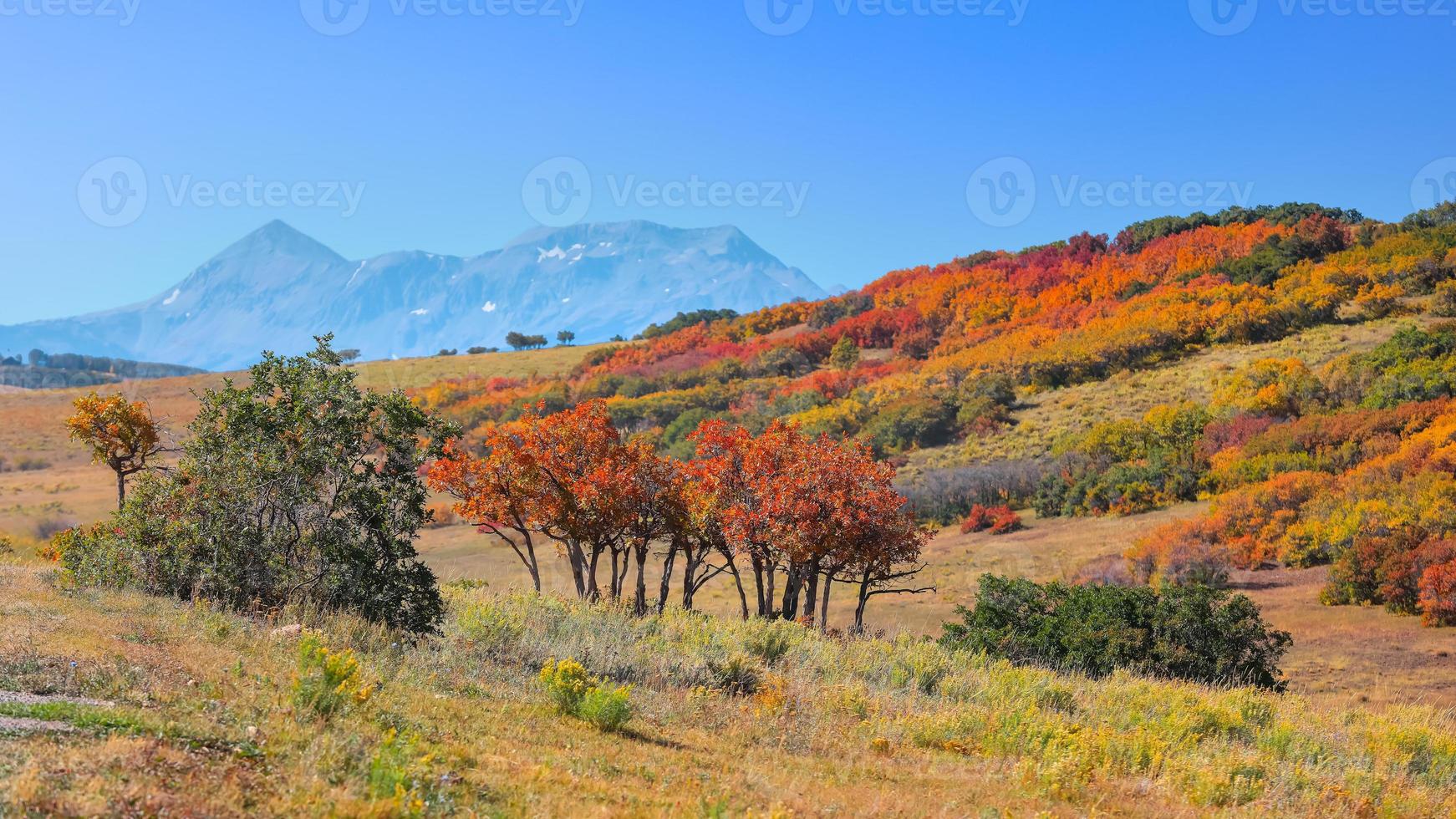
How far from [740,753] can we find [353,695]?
3.17 metres

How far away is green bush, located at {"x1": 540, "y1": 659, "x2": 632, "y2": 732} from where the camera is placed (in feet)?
25.6

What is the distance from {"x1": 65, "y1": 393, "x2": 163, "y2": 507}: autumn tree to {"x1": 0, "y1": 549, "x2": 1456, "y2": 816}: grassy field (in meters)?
8.26

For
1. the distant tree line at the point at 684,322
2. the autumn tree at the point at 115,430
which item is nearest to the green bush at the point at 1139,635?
the autumn tree at the point at 115,430

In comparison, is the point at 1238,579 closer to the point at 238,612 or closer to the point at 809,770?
the point at 809,770

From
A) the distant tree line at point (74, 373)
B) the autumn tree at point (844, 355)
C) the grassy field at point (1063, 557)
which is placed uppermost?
the distant tree line at point (74, 373)

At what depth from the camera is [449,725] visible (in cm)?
710

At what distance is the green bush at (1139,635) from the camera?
54.9 ft

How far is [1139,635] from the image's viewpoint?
1723 cm

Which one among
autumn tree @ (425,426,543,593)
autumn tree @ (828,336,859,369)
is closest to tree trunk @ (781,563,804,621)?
autumn tree @ (425,426,543,593)

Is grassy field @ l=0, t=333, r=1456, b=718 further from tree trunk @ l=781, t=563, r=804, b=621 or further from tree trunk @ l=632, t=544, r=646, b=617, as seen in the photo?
tree trunk @ l=632, t=544, r=646, b=617

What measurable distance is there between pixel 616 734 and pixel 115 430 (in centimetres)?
1770

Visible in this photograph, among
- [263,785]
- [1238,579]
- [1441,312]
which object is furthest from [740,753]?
[1441,312]

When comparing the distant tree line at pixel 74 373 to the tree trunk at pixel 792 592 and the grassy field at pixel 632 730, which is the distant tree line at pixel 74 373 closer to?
the tree trunk at pixel 792 592

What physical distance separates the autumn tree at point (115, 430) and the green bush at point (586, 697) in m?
15.6
